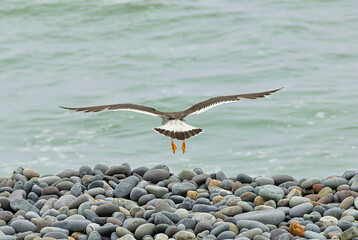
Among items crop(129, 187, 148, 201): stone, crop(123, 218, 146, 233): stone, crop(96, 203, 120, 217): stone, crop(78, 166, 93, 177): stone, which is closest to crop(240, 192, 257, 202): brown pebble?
crop(129, 187, 148, 201): stone

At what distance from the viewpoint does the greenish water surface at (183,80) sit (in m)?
11.5

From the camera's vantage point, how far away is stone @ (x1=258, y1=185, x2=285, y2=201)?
620 centimetres

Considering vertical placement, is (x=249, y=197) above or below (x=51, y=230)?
above

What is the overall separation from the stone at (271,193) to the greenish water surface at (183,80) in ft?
13.7

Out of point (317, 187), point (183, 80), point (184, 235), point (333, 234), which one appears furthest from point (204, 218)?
point (183, 80)

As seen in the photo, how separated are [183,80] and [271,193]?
8.75m

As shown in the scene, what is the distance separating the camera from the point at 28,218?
613 centimetres

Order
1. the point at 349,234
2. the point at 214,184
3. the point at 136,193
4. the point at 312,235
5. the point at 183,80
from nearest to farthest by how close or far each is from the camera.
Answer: the point at 349,234
the point at 312,235
the point at 136,193
the point at 214,184
the point at 183,80

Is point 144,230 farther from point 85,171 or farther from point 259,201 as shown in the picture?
point 85,171

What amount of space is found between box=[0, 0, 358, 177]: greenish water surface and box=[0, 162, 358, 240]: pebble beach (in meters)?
3.60

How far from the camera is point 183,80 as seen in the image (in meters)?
14.7

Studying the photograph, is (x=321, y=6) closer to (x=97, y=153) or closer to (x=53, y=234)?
(x=97, y=153)

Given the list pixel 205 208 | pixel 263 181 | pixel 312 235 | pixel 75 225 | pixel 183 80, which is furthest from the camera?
pixel 183 80

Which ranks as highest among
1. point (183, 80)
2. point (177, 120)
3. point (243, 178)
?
point (183, 80)
